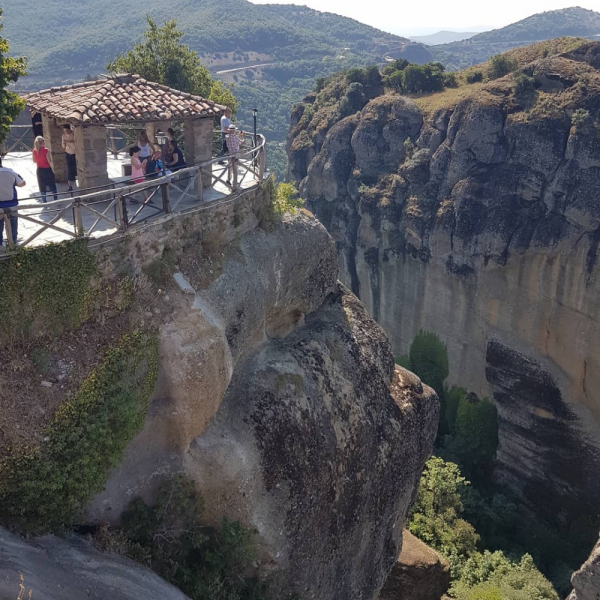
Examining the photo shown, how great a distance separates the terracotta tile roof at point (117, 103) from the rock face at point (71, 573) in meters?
7.58

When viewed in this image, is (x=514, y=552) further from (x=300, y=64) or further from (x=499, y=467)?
(x=300, y=64)

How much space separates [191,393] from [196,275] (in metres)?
2.32

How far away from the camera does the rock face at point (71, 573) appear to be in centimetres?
770

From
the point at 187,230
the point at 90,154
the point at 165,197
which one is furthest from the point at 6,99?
the point at 187,230

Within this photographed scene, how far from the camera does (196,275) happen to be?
501 inches

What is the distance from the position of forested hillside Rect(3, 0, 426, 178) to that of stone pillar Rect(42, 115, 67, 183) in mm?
80816

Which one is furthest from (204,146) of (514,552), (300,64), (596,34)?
(596,34)

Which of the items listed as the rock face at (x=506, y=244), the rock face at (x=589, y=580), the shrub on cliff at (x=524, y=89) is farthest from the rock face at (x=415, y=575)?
the shrub on cliff at (x=524, y=89)

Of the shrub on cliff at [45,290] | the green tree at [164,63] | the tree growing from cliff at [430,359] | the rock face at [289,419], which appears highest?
the green tree at [164,63]

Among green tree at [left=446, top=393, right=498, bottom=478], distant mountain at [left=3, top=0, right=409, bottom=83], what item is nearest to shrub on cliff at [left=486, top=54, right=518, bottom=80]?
green tree at [left=446, top=393, right=498, bottom=478]

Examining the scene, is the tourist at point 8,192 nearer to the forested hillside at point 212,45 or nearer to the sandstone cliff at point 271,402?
the sandstone cliff at point 271,402

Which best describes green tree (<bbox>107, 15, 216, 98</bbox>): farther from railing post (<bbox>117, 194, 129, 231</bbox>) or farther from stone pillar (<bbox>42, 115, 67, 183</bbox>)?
railing post (<bbox>117, 194, 129, 231</bbox>)

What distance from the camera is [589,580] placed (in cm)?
1755

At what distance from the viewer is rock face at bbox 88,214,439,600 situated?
11.9m
